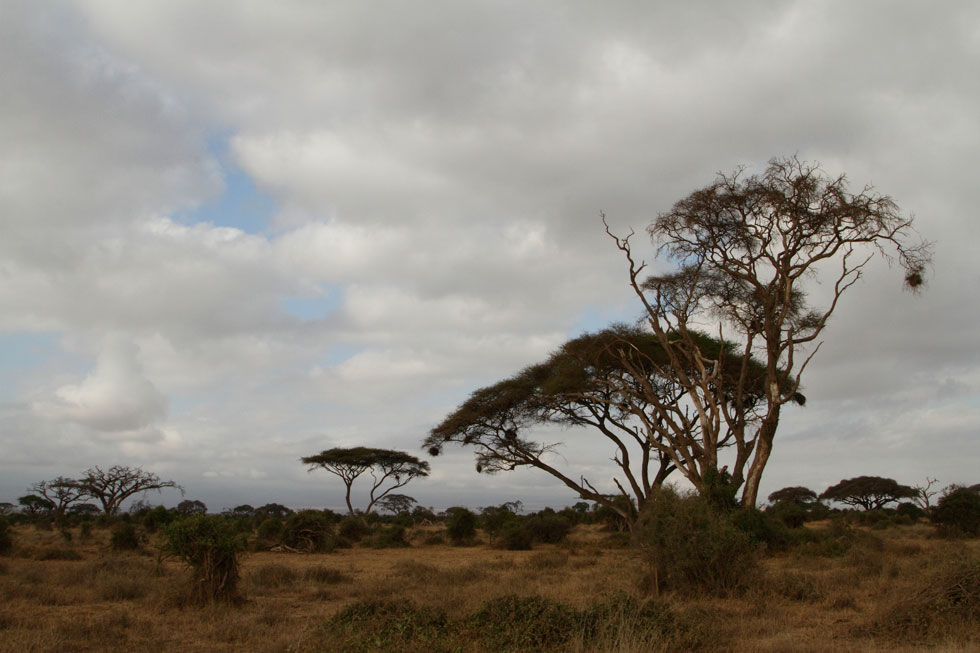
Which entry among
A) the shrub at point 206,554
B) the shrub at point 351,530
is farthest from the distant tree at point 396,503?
the shrub at point 206,554

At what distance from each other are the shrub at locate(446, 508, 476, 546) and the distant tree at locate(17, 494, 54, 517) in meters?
31.8

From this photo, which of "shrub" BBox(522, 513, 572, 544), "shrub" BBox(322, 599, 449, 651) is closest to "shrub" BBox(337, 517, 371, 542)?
"shrub" BBox(522, 513, 572, 544)

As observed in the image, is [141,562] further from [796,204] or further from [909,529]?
[909,529]

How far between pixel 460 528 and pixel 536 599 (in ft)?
73.7

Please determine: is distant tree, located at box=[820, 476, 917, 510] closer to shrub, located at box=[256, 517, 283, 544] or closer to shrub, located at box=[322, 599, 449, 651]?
shrub, located at box=[256, 517, 283, 544]

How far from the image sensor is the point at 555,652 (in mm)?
7016

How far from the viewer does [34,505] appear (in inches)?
1861

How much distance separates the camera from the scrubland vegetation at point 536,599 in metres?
7.77

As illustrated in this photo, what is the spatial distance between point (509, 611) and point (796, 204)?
15.6 meters

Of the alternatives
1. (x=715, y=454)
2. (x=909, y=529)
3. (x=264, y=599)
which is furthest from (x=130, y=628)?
(x=909, y=529)

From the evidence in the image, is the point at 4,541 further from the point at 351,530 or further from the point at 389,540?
the point at 389,540

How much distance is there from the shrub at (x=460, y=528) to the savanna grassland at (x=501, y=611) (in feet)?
48.6

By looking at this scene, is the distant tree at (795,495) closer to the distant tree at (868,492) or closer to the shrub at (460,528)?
the distant tree at (868,492)

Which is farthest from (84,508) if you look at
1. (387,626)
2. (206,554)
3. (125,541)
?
Result: (387,626)
